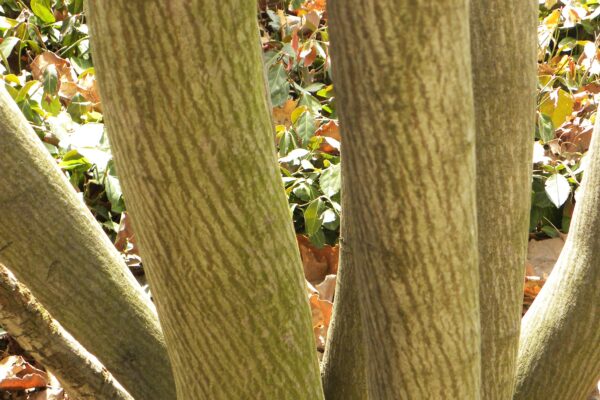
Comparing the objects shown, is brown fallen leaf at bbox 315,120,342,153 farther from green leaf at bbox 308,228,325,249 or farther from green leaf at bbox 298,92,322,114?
green leaf at bbox 308,228,325,249

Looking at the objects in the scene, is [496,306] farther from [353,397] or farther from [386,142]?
[386,142]

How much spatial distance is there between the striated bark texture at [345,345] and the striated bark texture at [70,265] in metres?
0.34

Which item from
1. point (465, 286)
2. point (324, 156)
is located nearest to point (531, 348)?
point (465, 286)

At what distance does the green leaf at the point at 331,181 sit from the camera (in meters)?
2.64

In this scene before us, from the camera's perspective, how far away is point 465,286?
1.22m

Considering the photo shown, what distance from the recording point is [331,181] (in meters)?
2.67

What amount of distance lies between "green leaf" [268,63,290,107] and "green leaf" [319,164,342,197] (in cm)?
42

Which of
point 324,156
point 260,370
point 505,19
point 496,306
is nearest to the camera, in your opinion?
point 260,370

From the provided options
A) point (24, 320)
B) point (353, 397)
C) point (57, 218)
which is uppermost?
point (57, 218)

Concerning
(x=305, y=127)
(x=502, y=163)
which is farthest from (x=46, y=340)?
(x=305, y=127)

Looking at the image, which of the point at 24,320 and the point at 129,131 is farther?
the point at 24,320

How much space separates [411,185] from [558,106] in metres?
2.16

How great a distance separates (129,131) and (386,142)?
337 mm

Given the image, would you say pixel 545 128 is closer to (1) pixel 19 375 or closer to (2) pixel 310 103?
(2) pixel 310 103
